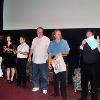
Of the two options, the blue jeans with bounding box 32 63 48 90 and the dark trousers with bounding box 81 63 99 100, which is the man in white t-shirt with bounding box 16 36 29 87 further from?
the dark trousers with bounding box 81 63 99 100

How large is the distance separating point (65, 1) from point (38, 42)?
180cm

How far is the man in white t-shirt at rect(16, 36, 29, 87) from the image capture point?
799cm

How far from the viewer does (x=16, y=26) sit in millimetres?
9688

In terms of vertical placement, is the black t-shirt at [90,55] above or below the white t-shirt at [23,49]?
below

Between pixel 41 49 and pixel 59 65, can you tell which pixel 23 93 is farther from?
pixel 59 65

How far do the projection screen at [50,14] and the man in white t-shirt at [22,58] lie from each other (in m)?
1.10

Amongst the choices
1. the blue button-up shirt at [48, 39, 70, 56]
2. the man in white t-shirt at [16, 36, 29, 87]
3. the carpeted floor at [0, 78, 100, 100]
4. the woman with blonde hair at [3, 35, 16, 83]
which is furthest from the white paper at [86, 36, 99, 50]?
the woman with blonde hair at [3, 35, 16, 83]

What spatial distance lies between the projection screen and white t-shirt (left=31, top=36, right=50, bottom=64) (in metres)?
1.39

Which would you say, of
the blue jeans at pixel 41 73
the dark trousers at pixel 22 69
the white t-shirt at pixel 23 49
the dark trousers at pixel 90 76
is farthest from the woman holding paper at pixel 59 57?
the dark trousers at pixel 22 69

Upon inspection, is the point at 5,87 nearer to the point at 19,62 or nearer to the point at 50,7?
the point at 19,62

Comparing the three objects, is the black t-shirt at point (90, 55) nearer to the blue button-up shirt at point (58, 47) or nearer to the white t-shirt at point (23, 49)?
the blue button-up shirt at point (58, 47)

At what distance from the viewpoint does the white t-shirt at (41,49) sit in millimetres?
7156

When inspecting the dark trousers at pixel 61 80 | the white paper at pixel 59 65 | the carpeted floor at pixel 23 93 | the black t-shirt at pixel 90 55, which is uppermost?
the black t-shirt at pixel 90 55

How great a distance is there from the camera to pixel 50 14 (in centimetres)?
883
